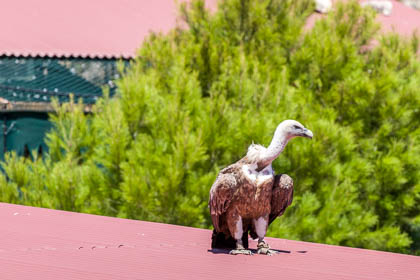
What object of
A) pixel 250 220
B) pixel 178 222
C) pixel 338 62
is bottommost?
pixel 178 222

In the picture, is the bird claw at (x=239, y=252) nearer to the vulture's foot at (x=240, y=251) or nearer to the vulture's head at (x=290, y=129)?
the vulture's foot at (x=240, y=251)

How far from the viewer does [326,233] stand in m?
7.73

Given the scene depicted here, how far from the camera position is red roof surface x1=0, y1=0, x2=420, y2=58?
34.1 ft

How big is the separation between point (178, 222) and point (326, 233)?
5.38 ft

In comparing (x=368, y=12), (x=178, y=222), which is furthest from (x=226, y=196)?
(x=368, y=12)

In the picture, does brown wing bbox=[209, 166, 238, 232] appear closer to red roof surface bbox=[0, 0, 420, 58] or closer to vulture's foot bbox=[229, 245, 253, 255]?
vulture's foot bbox=[229, 245, 253, 255]

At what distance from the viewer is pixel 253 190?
3.95 m

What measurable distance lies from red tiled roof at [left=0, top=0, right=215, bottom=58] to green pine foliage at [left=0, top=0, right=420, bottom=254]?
62.2 inches

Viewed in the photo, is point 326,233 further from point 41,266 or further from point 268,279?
point 41,266

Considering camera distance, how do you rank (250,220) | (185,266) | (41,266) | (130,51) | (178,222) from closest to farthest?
(41,266) → (185,266) → (250,220) → (178,222) → (130,51)

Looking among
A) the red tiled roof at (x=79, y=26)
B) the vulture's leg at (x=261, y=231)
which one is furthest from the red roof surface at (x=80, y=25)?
the vulture's leg at (x=261, y=231)

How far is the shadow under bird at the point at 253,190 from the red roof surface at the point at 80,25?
248 inches

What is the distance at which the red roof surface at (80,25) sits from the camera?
10.4 metres

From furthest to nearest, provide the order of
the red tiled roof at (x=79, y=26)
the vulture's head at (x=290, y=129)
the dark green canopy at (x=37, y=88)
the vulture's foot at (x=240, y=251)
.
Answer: the red tiled roof at (x=79, y=26) < the dark green canopy at (x=37, y=88) < the vulture's foot at (x=240, y=251) < the vulture's head at (x=290, y=129)
